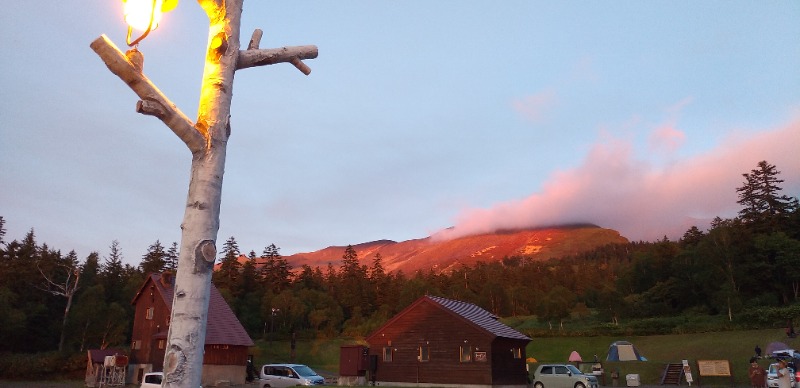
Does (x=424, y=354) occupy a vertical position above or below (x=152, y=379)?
above

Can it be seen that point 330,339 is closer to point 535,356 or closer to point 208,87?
point 535,356

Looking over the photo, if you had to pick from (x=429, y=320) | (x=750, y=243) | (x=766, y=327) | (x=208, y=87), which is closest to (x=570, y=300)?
(x=750, y=243)

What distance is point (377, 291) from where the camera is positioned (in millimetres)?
97562

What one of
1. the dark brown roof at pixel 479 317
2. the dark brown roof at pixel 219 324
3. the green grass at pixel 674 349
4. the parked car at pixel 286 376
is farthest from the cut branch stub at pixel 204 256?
the green grass at pixel 674 349

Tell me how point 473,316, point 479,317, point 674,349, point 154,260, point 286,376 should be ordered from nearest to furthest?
point 286,376, point 473,316, point 479,317, point 674,349, point 154,260

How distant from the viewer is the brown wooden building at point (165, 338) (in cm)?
3825

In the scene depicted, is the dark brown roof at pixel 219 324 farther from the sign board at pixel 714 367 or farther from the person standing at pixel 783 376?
the person standing at pixel 783 376

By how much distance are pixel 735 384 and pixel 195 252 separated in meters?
41.2

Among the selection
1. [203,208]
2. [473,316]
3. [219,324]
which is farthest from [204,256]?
[219,324]

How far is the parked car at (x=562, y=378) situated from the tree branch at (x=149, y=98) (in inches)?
1210

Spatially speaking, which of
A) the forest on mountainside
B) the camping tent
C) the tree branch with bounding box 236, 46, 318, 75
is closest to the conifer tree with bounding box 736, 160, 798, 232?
the forest on mountainside

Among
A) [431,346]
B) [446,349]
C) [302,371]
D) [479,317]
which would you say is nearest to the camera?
[302,371]

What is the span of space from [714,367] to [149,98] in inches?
1543

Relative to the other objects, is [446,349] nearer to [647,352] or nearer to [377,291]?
[647,352]
